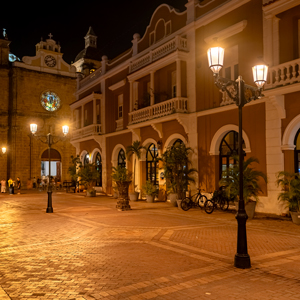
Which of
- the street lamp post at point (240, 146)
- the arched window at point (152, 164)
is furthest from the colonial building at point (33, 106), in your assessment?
the street lamp post at point (240, 146)

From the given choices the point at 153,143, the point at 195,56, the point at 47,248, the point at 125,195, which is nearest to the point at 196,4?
the point at 195,56

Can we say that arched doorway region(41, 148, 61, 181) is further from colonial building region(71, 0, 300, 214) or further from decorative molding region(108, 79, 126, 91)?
decorative molding region(108, 79, 126, 91)

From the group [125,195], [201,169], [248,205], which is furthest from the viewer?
[201,169]

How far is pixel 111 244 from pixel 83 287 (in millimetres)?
3251

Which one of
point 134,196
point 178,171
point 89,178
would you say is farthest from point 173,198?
point 89,178

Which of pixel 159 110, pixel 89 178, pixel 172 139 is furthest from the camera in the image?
pixel 89 178

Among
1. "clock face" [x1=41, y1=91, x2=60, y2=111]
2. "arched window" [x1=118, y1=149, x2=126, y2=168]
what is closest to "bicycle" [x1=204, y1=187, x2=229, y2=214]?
"arched window" [x1=118, y1=149, x2=126, y2=168]

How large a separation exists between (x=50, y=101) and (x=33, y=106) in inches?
89.1

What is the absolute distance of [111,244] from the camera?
9.14m

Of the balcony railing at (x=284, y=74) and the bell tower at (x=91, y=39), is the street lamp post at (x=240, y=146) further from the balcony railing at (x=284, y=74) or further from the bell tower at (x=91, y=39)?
the bell tower at (x=91, y=39)

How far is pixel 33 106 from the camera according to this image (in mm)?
40656

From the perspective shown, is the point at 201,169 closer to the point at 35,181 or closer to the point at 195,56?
the point at 195,56

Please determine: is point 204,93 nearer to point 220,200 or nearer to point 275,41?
point 275,41

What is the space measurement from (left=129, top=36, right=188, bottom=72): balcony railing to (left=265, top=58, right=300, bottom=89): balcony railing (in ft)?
19.8
